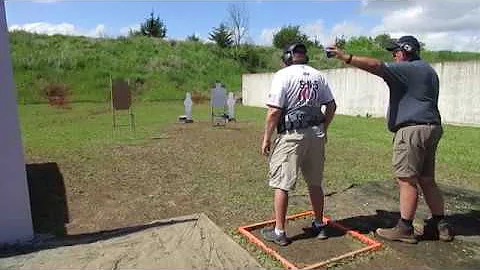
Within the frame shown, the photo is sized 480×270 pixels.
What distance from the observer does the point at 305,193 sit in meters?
5.17

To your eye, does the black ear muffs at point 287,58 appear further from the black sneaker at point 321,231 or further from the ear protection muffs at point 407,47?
the black sneaker at point 321,231

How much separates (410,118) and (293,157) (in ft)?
3.26

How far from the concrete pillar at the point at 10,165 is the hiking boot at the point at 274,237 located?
198cm

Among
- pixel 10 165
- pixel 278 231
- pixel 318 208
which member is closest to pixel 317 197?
pixel 318 208

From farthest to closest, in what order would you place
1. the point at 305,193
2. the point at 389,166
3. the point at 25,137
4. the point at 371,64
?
the point at 25,137 < the point at 389,166 < the point at 305,193 < the point at 371,64

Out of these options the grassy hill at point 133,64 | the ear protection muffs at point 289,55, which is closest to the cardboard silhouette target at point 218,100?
the ear protection muffs at point 289,55

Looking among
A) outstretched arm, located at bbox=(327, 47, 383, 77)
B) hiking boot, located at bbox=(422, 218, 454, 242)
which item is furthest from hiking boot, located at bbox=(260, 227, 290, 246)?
outstretched arm, located at bbox=(327, 47, 383, 77)

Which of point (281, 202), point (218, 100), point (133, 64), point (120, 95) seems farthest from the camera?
point (133, 64)

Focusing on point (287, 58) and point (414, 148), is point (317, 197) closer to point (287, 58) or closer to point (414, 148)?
point (414, 148)

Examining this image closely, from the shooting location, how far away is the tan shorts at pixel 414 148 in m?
3.46

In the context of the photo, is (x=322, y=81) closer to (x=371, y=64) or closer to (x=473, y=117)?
(x=371, y=64)

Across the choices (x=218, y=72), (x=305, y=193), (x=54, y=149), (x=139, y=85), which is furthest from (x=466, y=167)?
(x=218, y=72)

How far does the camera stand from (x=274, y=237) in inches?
141

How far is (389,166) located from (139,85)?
2454cm
